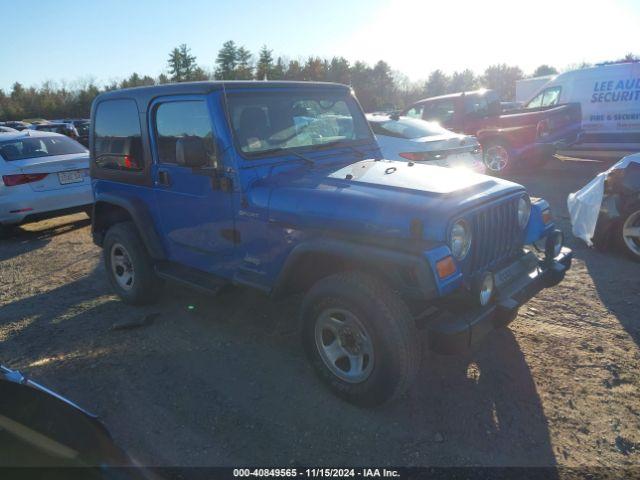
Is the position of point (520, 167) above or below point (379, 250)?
below

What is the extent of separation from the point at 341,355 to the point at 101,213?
10.8 feet

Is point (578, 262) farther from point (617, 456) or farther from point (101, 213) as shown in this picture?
point (101, 213)

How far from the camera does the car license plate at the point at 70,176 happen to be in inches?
297

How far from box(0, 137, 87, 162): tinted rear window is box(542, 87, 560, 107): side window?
11023 millimetres

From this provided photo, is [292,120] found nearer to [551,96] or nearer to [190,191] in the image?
[190,191]

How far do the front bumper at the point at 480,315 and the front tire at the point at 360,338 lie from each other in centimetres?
17

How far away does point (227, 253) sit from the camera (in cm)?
380

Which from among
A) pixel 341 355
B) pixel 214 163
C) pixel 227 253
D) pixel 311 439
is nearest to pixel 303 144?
pixel 214 163

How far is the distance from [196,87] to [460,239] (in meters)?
2.34

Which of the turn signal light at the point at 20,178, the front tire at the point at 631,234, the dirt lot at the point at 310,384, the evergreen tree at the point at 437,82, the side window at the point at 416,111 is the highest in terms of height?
the evergreen tree at the point at 437,82

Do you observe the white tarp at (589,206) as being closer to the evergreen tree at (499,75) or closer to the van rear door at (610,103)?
the van rear door at (610,103)

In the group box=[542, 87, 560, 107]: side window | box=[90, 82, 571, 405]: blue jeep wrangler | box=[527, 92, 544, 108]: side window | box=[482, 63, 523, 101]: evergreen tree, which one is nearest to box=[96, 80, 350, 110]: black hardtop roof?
box=[90, 82, 571, 405]: blue jeep wrangler

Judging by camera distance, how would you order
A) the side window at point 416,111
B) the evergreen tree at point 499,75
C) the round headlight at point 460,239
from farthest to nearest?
the evergreen tree at point 499,75
the side window at point 416,111
the round headlight at point 460,239

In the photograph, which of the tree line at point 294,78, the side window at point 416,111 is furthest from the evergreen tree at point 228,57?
the side window at point 416,111
